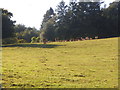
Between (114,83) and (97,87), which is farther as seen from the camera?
(114,83)

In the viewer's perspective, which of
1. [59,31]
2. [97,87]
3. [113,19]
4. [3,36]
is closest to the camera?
[97,87]

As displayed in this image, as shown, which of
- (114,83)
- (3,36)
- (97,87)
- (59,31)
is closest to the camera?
(97,87)

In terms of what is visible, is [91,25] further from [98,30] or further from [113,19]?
[113,19]

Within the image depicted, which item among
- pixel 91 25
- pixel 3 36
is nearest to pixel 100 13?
pixel 91 25

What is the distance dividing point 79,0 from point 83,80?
44.1m

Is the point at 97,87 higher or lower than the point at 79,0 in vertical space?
lower

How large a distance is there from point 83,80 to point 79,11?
4228cm

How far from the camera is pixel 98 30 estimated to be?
4616 cm

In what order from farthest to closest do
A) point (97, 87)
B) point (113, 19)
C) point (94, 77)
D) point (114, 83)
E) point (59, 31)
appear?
point (59, 31)
point (113, 19)
point (94, 77)
point (114, 83)
point (97, 87)

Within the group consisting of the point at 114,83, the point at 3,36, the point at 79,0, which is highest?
the point at 79,0

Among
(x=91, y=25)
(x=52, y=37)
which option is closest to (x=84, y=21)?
(x=91, y=25)

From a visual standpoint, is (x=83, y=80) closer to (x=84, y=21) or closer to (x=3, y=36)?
(x=3, y=36)

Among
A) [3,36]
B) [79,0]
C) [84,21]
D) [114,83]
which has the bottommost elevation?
[114,83]

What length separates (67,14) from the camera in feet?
162
